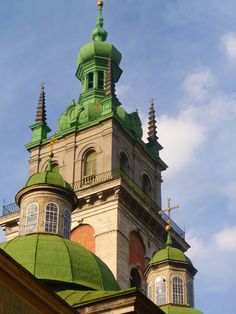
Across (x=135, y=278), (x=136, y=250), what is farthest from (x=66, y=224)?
(x=136, y=250)

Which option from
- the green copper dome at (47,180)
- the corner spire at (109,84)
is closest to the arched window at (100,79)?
the corner spire at (109,84)

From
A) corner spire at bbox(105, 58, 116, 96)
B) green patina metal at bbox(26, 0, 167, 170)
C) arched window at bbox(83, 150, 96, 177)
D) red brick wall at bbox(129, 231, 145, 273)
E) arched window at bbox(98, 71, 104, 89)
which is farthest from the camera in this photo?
arched window at bbox(98, 71, 104, 89)

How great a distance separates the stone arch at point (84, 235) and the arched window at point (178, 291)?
42.4 ft

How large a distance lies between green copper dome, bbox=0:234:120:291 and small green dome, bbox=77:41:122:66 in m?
32.9

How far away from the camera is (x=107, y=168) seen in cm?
5788

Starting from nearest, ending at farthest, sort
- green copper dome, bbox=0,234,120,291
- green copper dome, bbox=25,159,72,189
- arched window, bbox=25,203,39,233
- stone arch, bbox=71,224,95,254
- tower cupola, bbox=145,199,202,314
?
green copper dome, bbox=0,234,120,291 < arched window, bbox=25,203,39,233 < green copper dome, bbox=25,159,72,189 < tower cupola, bbox=145,199,202,314 < stone arch, bbox=71,224,95,254

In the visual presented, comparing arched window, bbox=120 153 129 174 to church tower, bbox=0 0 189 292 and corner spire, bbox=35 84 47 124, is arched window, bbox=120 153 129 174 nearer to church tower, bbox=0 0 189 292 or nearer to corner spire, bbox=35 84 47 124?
church tower, bbox=0 0 189 292

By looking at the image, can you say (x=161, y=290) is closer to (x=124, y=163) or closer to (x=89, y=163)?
(x=89, y=163)

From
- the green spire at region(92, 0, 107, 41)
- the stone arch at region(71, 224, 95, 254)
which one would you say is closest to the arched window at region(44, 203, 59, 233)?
the stone arch at region(71, 224, 95, 254)

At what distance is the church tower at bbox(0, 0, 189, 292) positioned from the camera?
54969 millimetres

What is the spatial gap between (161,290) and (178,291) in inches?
30.4

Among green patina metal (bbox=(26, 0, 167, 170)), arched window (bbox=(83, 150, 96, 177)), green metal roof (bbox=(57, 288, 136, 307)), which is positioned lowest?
green metal roof (bbox=(57, 288, 136, 307))

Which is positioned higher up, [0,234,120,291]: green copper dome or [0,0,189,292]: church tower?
[0,0,189,292]: church tower

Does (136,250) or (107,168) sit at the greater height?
(107,168)
